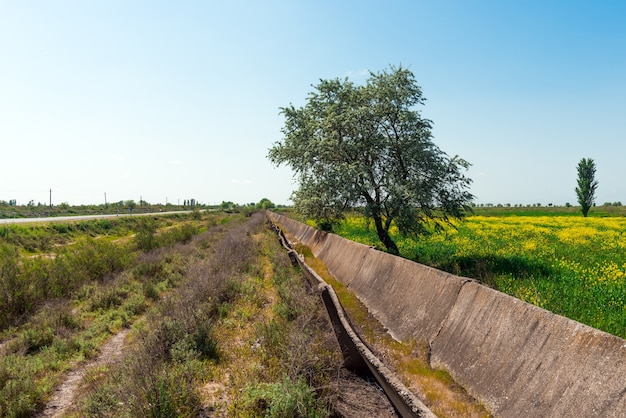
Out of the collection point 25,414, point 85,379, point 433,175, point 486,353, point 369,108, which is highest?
point 369,108

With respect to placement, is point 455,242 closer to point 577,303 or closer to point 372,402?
point 577,303

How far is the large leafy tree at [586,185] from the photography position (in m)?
68.2

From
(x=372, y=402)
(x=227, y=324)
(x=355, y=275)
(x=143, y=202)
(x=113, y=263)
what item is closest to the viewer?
→ (x=372, y=402)

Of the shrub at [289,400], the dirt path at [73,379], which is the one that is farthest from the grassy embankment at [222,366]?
the dirt path at [73,379]

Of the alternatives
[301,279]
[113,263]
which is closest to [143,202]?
[113,263]

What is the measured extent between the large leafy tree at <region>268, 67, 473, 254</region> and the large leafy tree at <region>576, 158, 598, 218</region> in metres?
68.9

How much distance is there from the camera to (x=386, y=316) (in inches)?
320

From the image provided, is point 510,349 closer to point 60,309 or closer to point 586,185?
point 60,309

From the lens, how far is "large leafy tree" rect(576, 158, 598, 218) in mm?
68162

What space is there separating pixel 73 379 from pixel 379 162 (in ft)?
44.2

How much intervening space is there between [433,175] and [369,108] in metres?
4.03

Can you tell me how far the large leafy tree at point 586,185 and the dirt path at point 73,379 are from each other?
80.5 metres

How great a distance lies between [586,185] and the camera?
69375 mm

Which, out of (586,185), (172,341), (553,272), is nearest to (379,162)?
(553,272)
